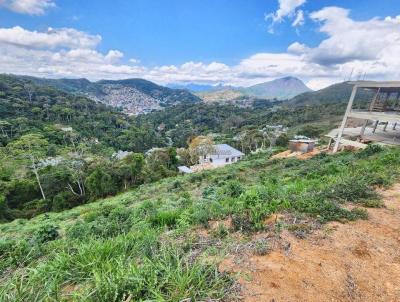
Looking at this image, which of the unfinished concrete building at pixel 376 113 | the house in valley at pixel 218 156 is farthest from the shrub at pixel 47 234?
the house in valley at pixel 218 156

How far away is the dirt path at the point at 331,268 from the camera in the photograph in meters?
2.66

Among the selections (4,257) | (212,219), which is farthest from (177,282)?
(4,257)

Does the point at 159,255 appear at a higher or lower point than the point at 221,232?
higher

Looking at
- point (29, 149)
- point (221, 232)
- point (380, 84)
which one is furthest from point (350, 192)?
point (29, 149)

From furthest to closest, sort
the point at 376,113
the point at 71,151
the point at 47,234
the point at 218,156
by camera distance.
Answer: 1. the point at 218,156
2. the point at 71,151
3. the point at 376,113
4. the point at 47,234

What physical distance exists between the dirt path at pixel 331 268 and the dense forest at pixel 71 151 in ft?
77.2

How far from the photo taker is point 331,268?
309cm

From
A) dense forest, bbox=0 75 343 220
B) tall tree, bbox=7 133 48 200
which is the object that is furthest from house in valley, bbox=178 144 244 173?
tall tree, bbox=7 133 48 200

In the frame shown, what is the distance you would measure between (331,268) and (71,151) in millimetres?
38941

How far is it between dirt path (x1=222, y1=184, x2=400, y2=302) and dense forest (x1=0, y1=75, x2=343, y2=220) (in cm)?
2354

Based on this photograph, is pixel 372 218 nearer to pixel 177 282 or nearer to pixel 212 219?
pixel 212 219

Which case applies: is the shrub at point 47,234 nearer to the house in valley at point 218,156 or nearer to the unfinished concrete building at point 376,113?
the unfinished concrete building at point 376,113

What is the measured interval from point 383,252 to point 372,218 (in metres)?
1.19

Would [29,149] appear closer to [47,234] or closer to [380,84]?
[47,234]
